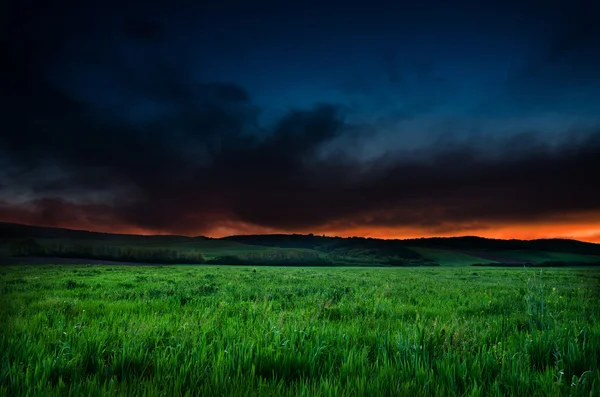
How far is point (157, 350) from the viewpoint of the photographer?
3977 millimetres

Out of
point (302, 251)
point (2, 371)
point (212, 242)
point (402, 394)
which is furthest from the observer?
point (212, 242)

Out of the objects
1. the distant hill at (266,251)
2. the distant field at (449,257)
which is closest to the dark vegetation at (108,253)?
the distant hill at (266,251)

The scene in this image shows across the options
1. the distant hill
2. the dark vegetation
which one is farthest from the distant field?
the dark vegetation

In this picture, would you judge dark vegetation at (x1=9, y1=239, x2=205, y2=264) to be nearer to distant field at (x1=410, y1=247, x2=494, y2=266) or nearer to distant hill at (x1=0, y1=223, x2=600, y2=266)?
distant hill at (x1=0, y1=223, x2=600, y2=266)

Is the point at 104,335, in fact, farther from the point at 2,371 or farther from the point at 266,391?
the point at 266,391

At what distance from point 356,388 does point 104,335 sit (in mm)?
3758

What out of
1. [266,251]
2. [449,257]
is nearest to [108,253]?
[266,251]

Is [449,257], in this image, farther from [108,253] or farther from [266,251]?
[108,253]

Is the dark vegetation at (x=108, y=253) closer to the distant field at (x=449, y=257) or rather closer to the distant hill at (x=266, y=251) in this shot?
the distant hill at (x=266, y=251)

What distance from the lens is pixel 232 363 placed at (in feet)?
11.4

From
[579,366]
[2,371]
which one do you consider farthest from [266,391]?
[579,366]

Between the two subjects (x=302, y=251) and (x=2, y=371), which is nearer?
(x=2, y=371)

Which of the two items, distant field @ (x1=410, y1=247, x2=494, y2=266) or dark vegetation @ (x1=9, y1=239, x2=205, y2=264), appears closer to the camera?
dark vegetation @ (x1=9, y1=239, x2=205, y2=264)

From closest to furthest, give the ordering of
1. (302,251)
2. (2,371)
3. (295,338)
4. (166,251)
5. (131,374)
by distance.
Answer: (2,371) → (131,374) → (295,338) → (166,251) → (302,251)
